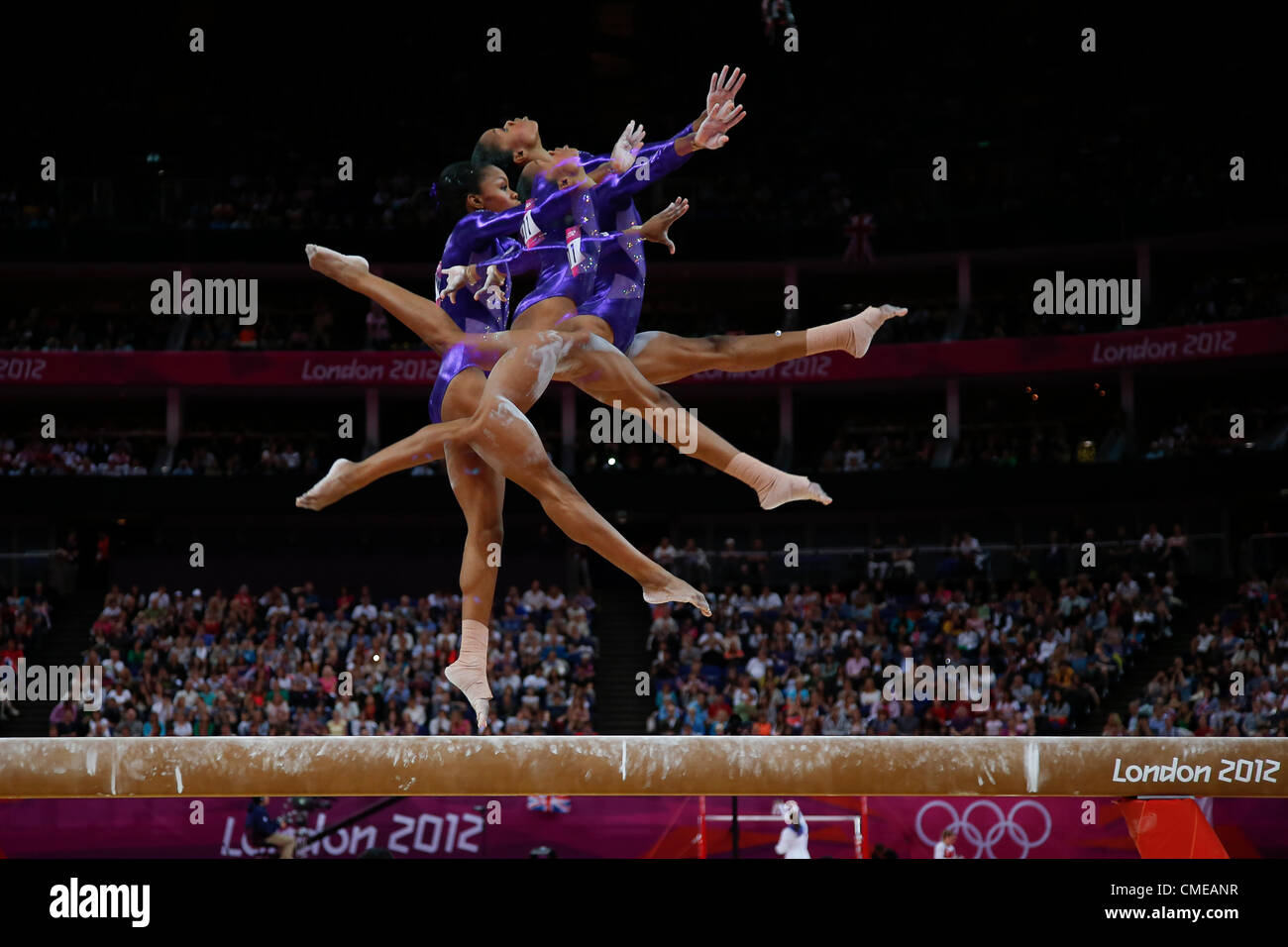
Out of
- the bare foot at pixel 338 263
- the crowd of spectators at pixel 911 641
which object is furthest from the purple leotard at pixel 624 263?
the crowd of spectators at pixel 911 641

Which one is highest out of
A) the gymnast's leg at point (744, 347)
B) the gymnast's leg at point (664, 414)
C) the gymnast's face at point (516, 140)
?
the gymnast's face at point (516, 140)

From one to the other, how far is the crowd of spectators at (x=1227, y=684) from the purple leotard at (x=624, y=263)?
12.5 m

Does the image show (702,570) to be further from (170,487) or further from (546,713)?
(170,487)

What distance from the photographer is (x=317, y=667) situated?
22609mm

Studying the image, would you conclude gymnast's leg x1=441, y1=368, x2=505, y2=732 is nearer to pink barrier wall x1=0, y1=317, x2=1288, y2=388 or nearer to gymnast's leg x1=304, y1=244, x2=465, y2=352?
gymnast's leg x1=304, y1=244, x2=465, y2=352

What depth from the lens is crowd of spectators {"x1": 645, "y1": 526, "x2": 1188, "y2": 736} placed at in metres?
21.2

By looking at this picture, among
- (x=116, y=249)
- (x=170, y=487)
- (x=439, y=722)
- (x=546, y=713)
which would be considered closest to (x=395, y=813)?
(x=439, y=722)

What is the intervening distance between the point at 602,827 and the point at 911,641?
625cm

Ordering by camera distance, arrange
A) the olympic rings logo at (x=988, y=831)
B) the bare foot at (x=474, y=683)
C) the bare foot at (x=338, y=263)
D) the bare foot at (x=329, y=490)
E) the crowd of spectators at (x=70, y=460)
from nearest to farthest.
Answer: the bare foot at (x=329, y=490)
the bare foot at (x=474, y=683)
the bare foot at (x=338, y=263)
the olympic rings logo at (x=988, y=831)
the crowd of spectators at (x=70, y=460)

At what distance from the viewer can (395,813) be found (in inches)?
767

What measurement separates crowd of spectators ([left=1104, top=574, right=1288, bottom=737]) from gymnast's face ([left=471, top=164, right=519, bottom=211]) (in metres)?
13.0

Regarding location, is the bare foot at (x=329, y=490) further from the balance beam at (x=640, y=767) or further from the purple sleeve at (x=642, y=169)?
the purple sleeve at (x=642, y=169)

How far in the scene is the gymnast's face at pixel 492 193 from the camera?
10211 mm

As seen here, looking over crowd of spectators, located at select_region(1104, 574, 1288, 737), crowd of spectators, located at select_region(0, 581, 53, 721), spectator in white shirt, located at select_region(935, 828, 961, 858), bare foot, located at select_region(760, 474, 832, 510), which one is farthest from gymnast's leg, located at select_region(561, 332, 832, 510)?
crowd of spectators, located at select_region(0, 581, 53, 721)
